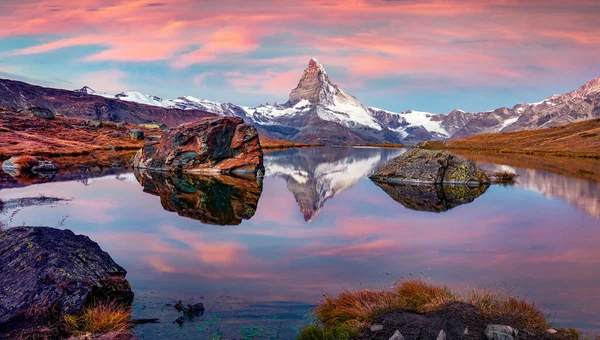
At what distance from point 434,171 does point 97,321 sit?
44.4 m

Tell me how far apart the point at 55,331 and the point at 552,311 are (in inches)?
538

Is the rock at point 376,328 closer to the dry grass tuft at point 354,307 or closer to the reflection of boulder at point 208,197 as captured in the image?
the dry grass tuft at point 354,307

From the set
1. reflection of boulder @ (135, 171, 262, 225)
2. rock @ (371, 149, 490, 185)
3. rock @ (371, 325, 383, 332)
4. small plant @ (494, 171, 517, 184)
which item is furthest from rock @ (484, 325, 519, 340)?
small plant @ (494, 171, 517, 184)

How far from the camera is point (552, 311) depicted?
13797mm

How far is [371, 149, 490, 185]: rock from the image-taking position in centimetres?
5128

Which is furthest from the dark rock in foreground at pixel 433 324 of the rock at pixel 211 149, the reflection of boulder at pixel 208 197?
the rock at pixel 211 149

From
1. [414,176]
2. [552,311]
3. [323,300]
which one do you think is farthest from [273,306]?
[414,176]

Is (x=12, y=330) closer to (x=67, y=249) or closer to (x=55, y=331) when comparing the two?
(x=55, y=331)

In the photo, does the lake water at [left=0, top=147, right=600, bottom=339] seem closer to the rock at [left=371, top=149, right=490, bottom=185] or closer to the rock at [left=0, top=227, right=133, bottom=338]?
the rock at [left=0, top=227, right=133, bottom=338]

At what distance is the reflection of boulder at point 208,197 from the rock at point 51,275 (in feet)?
40.9

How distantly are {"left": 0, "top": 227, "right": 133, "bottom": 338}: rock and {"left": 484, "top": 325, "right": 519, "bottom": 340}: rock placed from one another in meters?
10.1

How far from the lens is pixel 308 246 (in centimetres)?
2194

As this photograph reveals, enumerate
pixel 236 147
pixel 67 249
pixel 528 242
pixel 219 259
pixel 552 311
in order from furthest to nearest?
pixel 236 147 < pixel 528 242 < pixel 219 259 < pixel 67 249 < pixel 552 311

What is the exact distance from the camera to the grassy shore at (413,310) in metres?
11.6
